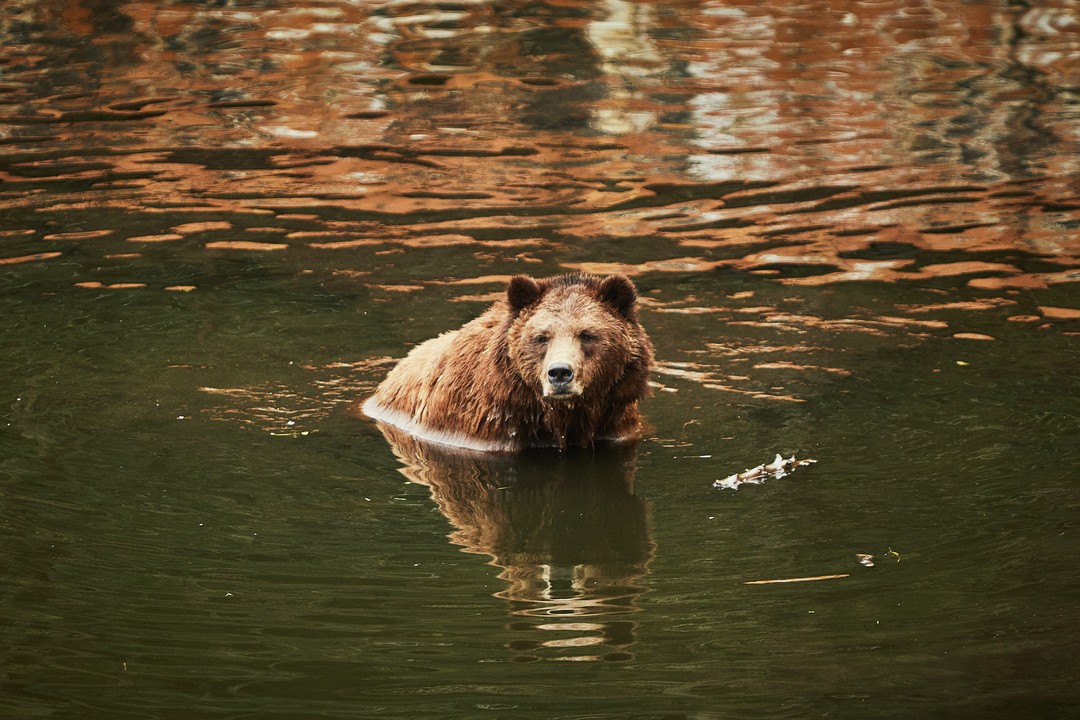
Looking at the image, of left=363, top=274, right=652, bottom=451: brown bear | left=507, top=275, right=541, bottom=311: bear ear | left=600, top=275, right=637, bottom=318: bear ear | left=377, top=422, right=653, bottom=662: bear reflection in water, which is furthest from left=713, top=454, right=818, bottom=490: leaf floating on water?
left=507, top=275, right=541, bottom=311: bear ear

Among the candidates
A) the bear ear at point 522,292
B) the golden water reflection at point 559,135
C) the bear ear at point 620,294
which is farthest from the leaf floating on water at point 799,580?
the golden water reflection at point 559,135

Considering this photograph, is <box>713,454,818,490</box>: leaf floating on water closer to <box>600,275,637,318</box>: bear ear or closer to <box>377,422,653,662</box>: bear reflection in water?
<box>377,422,653,662</box>: bear reflection in water

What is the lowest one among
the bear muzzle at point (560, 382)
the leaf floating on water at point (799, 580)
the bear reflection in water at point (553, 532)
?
the bear reflection in water at point (553, 532)

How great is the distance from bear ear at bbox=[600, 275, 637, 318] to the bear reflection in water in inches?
40.0

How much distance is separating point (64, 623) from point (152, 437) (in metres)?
3.44

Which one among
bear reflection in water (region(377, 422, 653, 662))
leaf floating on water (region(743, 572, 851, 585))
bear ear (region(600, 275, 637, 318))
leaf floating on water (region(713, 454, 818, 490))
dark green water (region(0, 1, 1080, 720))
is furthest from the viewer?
bear ear (region(600, 275, 637, 318))

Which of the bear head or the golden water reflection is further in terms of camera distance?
the golden water reflection

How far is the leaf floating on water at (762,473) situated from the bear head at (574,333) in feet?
3.45

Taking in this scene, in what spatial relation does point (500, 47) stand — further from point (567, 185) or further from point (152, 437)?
point (152, 437)

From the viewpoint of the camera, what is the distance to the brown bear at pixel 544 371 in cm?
986

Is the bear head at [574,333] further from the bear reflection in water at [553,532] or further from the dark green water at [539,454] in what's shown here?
the dark green water at [539,454]

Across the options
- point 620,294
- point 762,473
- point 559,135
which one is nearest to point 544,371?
point 620,294

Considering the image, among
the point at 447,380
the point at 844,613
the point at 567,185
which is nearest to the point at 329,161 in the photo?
the point at 567,185

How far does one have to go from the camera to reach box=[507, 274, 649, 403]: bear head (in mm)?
9672
